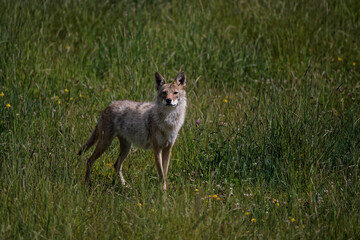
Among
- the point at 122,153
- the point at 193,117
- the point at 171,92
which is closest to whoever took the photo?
the point at 171,92

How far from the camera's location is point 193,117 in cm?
709

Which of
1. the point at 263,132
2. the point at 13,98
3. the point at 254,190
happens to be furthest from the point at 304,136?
the point at 13,98

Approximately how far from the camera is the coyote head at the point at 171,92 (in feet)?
19.7

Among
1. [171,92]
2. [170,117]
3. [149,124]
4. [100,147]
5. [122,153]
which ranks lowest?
[122,153]

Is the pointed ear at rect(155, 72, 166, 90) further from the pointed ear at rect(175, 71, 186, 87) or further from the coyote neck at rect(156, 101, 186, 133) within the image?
the coyote neck at rect(156, 101, 186, 133)

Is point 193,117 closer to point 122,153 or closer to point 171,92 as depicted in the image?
point 171,92

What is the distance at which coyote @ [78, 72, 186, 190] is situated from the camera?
20.1 feet

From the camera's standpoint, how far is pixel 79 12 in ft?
30.9

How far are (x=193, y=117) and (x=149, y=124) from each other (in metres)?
1.01

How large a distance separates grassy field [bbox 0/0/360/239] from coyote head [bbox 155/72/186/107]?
0.66 meters

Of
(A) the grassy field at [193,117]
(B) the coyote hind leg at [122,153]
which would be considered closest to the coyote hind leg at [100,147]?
(A) the grassy field at [193,117]

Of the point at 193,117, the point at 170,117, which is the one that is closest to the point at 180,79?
the point at 170,117

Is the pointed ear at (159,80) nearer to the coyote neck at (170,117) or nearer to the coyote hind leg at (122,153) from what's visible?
the coyote neck at (170,117)

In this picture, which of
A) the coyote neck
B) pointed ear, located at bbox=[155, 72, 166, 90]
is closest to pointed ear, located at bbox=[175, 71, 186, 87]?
pointed ear, located at bbox=[155, 72, 166, 90]
